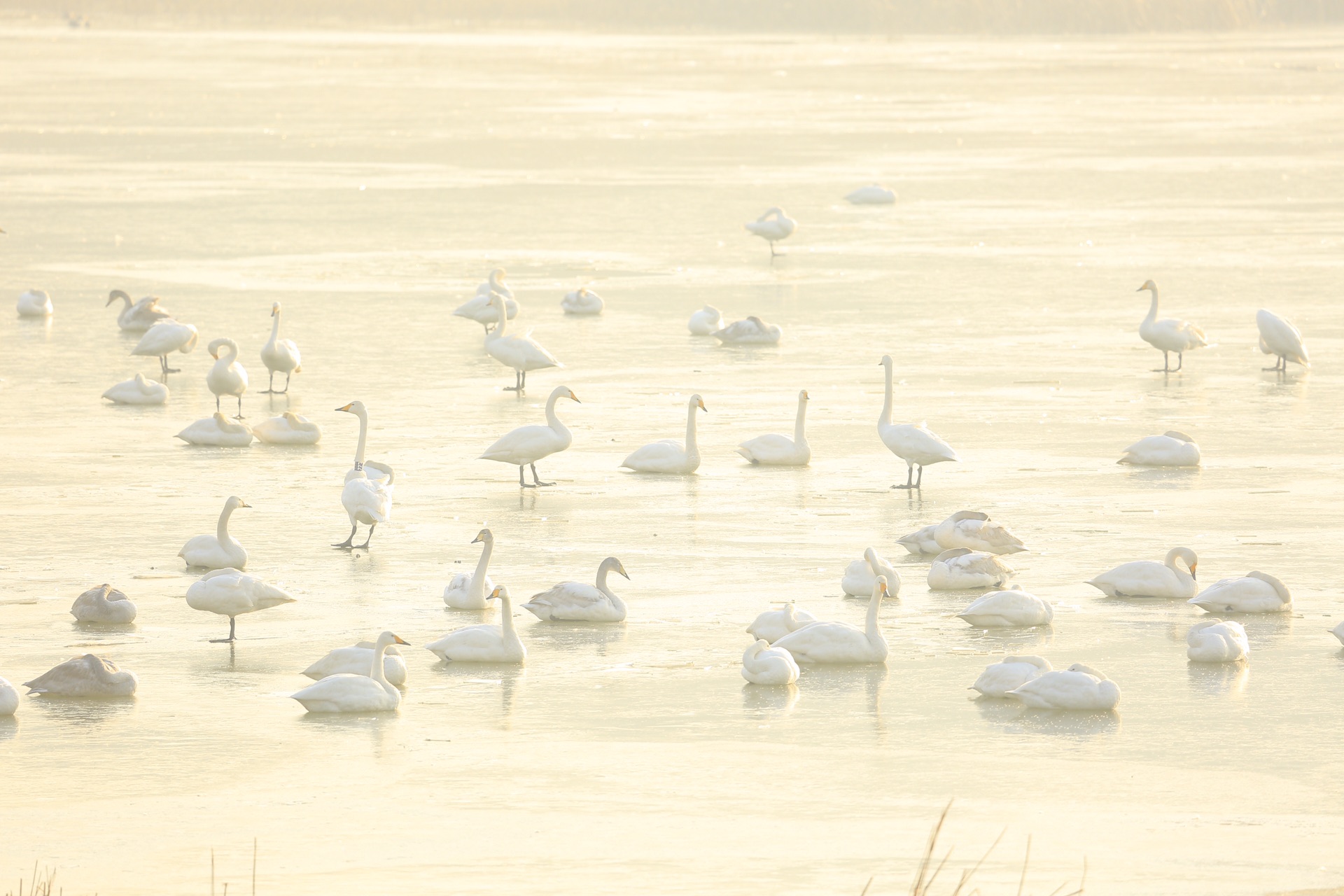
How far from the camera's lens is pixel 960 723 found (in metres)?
9.93

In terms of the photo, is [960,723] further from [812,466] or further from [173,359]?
[173,359]

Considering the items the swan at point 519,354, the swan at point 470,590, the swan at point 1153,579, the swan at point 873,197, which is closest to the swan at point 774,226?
the swan at point 873,197

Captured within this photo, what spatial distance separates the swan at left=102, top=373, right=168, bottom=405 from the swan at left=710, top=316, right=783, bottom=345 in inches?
231

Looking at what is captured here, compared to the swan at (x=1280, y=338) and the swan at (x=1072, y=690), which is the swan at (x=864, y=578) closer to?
the swan at (x=1072, y=690)

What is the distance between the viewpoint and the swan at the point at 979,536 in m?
12.8

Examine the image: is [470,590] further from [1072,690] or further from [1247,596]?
[1247,596]

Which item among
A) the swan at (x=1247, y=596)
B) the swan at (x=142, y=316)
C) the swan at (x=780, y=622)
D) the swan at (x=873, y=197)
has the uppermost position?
the swan at (x=873, y=197)

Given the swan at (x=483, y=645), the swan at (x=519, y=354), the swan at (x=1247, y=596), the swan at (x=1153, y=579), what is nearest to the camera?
the swan at (x=483, y=645)

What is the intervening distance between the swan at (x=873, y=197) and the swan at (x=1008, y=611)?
24.0m

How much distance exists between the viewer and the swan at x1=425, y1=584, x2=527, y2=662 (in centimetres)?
1093

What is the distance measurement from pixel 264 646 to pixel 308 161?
32047 mm

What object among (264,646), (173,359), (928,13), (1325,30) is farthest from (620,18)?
(264,646)

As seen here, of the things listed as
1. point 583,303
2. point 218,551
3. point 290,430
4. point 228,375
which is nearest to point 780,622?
point 218,551

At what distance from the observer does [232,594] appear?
1135 cm
